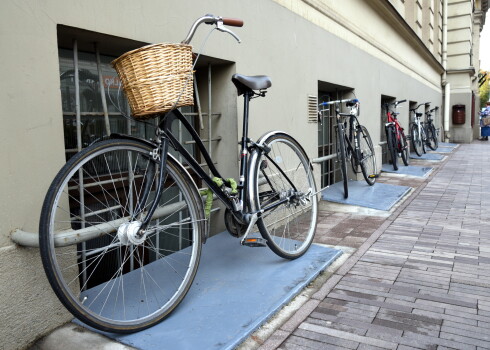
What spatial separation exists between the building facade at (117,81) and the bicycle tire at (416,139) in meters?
3.64

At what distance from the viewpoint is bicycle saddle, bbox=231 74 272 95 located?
3.01m

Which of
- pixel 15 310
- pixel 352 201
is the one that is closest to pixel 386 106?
pixel 352 201

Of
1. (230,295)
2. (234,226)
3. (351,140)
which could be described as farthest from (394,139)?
(230,295)

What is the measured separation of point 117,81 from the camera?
3137 millimetres

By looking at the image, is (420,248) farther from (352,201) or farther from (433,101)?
(433,101)

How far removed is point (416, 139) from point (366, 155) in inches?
235

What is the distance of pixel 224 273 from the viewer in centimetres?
309

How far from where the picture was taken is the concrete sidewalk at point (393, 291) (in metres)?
2.30

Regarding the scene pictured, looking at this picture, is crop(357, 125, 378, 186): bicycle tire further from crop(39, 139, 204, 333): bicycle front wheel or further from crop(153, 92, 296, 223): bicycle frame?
crop(39, 139, 204, 333): bicycle front wheel

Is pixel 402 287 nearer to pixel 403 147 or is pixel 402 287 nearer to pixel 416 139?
pixel 403 147

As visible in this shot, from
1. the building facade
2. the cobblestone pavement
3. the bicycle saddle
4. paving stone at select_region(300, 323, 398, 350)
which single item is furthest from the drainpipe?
paving stone at select_region(300, 323, 398, 350)

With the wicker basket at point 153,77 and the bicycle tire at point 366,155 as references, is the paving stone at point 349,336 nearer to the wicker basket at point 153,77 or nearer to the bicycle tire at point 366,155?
the wicker basket at point 153,77

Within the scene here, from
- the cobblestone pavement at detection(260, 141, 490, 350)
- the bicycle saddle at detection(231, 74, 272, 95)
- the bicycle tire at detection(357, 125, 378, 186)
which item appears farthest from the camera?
the bicycle tire at detection(357, 125, 378, 186)

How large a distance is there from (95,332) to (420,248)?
9.40 ft
